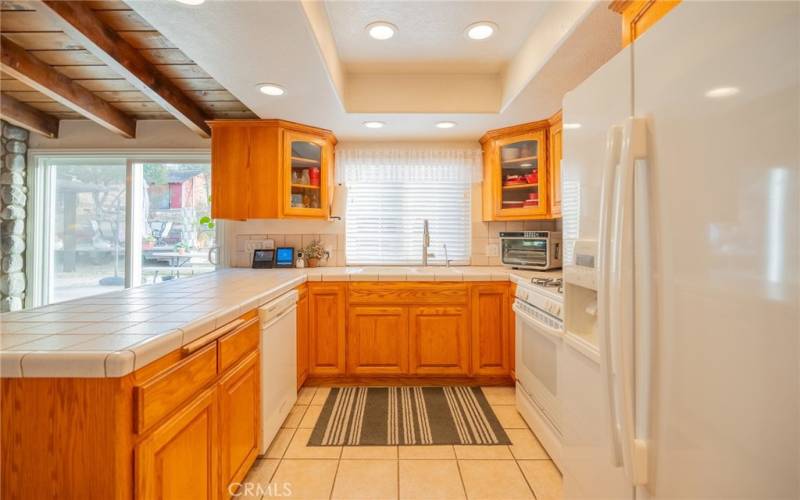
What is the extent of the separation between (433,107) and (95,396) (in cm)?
245

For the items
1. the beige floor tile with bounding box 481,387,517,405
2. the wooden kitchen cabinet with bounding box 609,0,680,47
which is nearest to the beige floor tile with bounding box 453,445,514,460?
the beige floor tile with bounding box 481,387,517,405

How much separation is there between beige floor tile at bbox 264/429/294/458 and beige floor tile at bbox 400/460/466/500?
0.66 metres

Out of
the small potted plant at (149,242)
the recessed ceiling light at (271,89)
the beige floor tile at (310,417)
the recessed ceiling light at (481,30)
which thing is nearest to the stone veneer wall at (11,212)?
the small potted plant at (149,242)

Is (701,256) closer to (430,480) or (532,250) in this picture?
(430,480)

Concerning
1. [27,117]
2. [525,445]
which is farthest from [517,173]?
[27,117]

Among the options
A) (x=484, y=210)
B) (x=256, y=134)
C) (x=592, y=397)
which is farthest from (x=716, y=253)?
(x=256, y=134)

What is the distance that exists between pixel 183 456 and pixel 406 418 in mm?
1389

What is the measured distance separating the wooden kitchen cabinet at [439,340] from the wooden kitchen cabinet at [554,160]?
110cm

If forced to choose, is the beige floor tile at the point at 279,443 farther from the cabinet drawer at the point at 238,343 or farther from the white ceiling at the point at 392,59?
the white ceiling at the point at 392,59

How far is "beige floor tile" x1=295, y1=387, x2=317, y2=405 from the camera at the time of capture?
2.39 meters

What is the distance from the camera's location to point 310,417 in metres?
2.19

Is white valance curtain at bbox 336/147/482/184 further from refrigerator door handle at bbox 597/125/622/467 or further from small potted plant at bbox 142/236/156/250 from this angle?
refrigerator door handle at bbox 597/125/622/467

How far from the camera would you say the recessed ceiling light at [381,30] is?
6.31 feet

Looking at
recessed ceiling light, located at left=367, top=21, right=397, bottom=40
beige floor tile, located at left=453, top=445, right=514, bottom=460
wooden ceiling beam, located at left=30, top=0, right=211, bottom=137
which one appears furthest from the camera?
recessed ceiling light, located at left=367, top=21, right=397, bottom=40
